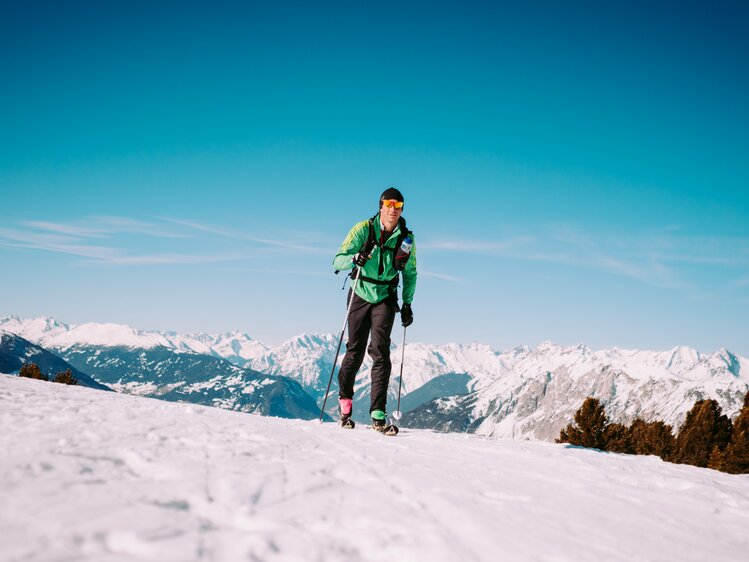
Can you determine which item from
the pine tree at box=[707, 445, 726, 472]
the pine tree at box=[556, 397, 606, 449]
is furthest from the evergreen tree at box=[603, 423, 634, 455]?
the pine tree at box=[707, 445, 726, 472]

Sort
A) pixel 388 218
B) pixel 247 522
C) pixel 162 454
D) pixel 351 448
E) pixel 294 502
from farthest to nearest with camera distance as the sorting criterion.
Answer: pixel 388 218 < pixel 351 448 < pixel 162 454 < pixel 294 502 < pixel 247 522

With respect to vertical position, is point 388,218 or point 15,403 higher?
point 388,218

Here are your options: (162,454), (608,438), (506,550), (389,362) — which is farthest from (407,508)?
(608,438)

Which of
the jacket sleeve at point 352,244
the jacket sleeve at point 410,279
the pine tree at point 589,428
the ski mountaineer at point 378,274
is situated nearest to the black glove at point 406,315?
the jacket sleeve at point 410,279

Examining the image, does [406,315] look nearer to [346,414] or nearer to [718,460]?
[346,414]

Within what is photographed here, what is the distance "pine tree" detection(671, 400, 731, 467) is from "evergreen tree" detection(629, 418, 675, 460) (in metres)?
1.87

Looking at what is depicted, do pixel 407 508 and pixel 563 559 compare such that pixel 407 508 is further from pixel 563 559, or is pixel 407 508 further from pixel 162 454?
pixel 162 454

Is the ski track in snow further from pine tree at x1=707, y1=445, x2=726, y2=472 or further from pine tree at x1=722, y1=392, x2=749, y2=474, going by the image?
pine tree at x1=707, y1=445, x2=726, y2=472

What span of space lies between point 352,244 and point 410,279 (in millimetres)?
1447

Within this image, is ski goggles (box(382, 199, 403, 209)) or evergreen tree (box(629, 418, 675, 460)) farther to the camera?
evergreen tree (box(629, 418, 675, 460))

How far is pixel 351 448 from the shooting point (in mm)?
5406

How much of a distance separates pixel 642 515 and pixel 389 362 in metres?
5.15

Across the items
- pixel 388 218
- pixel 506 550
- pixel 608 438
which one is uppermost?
pixel 388 218

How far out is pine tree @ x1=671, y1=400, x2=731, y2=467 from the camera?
111 ft
